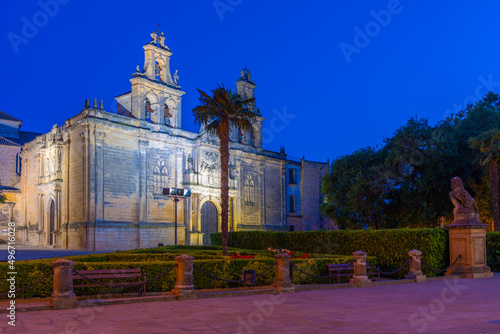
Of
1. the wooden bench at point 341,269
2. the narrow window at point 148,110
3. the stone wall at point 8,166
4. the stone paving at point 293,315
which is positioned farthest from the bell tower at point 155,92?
the stone paving at point 293,315

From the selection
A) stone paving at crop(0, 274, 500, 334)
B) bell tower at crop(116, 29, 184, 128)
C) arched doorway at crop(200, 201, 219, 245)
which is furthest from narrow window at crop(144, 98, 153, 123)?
stone paving at crop(0, 274, 500, 334)

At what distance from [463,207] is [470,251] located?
172cm

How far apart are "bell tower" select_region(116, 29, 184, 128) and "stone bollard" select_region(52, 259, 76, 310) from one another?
27.3m

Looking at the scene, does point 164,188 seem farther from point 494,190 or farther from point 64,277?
point 64,277

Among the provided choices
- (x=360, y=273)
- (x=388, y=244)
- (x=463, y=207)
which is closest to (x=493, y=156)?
(x=463, y=207)

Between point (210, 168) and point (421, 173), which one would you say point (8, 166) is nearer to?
point (210, 168)

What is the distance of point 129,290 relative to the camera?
39.7 feet

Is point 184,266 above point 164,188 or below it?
below

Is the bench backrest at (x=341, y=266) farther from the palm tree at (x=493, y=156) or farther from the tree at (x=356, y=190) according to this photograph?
the tree at (x=356, y=190)

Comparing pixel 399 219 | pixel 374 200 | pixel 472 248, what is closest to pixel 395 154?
pixel 374 200

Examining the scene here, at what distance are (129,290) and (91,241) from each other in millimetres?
20776

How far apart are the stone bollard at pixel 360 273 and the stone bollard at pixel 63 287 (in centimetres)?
836

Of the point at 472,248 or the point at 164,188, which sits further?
the point at 164,188

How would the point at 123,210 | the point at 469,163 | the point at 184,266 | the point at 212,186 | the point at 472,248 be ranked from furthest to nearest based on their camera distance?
the point at 212,186, the point at 123,210, the point at 469,163, the point at 472,248, the point at 184,266
